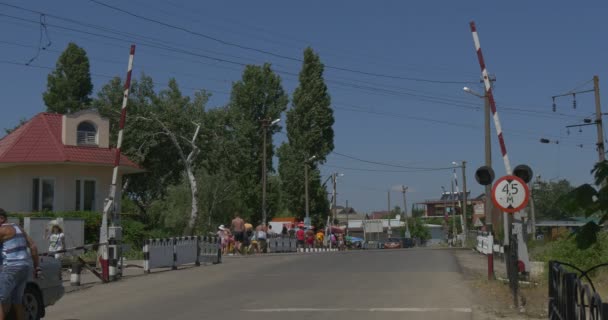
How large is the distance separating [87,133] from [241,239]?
883 centimetres

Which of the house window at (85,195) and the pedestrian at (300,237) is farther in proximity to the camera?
the pedestrian at (300,237)

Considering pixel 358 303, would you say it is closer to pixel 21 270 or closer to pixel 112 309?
pixel 112 309

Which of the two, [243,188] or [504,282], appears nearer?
[504,282]

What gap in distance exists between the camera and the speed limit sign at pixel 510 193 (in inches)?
488

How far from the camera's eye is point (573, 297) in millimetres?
6133

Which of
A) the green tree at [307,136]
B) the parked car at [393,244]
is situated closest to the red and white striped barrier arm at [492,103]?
the green tree at [307,136]

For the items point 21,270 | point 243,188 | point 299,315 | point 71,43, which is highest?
point 71,43


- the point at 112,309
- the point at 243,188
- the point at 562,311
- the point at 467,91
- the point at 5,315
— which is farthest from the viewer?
the point at 243,188

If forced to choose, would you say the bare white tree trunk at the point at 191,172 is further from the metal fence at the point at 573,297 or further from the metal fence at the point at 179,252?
the metal fence at the point at 573,297

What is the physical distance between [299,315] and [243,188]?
44966mm

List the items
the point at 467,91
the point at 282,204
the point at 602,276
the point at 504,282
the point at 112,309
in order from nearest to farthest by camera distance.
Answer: the point at 112,309, the point at 504,282, the point at 602,276, the point at 467,91, the point at 282,204

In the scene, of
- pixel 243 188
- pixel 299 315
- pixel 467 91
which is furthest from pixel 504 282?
pixel 243 188

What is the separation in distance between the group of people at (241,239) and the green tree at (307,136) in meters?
22.1

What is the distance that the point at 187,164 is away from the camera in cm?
4219
